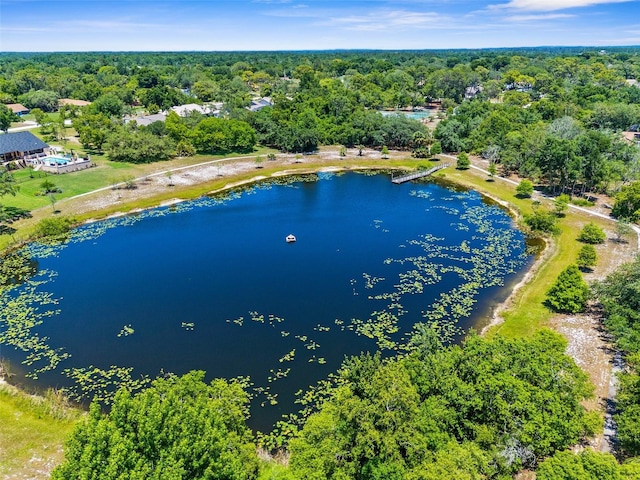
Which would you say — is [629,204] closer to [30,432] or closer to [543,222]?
[543,222]

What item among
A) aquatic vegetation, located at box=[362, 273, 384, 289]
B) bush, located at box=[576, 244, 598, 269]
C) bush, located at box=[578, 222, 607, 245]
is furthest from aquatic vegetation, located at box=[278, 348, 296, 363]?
bush, located at box=[578, 222, 607, 245]

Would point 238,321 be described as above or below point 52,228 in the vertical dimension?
below

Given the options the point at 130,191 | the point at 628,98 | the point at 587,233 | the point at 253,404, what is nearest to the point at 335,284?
the point at 253,404

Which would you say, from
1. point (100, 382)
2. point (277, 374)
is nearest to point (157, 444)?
point (277, 374)

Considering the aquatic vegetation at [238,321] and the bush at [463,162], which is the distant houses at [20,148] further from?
the bush at [463,162]

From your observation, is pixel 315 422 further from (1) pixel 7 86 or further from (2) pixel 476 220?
(1) pixel 7 86

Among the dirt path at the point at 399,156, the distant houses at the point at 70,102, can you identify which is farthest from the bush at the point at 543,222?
the distant houses at the point at 70,102

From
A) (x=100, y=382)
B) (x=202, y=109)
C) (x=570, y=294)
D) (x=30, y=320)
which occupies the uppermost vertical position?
(x=202, y=109)
